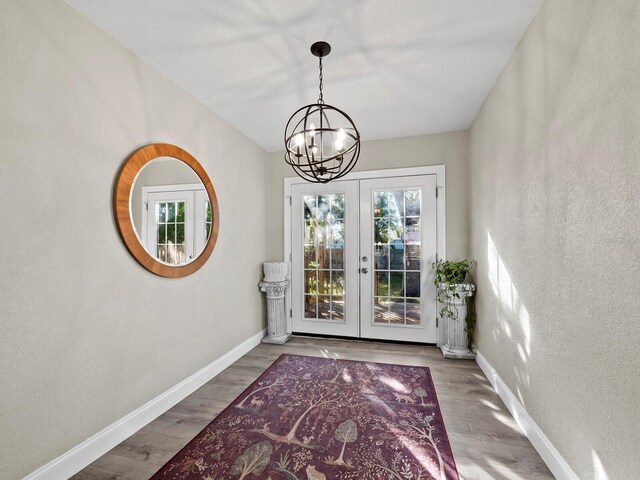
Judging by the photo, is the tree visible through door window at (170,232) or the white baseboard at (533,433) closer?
the white baseboard at (533,433)

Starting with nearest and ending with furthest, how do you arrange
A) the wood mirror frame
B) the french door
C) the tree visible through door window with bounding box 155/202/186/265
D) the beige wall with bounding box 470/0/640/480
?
1. the beige wall with bounding box 470/0/640/480
2. the wood mirror frame
3. the tree visible through door window with bounding box 155/202/186/265
4. the french door

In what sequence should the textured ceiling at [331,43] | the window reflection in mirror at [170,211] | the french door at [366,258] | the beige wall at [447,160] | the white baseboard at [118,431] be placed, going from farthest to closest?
the french door at [366,258]
the beige wall at [447,160]
the window reflection in mirror at [170,211]
the textured ceiling at [331,43]
the white baseboard at [118,431]

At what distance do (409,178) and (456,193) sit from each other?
0.57 m

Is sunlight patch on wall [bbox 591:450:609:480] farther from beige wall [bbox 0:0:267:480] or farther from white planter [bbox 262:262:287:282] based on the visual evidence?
white planter [bbox 262:262:287:282]

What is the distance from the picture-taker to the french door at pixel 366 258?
3.63 meters

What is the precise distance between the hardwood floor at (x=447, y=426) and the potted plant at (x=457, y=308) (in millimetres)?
143

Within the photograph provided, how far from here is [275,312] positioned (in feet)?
12.4

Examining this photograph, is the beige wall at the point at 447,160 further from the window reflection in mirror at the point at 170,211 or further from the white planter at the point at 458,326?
the window reflection in mirror at the point at 170,211

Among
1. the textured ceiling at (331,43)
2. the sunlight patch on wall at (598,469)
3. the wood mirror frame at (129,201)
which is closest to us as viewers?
the sunlight patch on wall at (598,469)

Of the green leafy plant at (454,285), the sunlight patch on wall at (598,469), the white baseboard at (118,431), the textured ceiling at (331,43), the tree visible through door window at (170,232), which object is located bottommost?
the white baseboard at (118,431)

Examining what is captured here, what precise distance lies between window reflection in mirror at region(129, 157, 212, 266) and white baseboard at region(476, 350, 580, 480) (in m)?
2.67

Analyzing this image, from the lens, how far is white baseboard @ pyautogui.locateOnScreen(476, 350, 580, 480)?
1.49 meters

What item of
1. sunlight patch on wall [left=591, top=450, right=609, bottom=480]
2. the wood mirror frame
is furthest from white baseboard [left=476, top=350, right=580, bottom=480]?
the wood mirror frame

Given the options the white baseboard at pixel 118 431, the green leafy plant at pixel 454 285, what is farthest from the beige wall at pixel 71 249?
the green leafy plant at pixel 454 285
